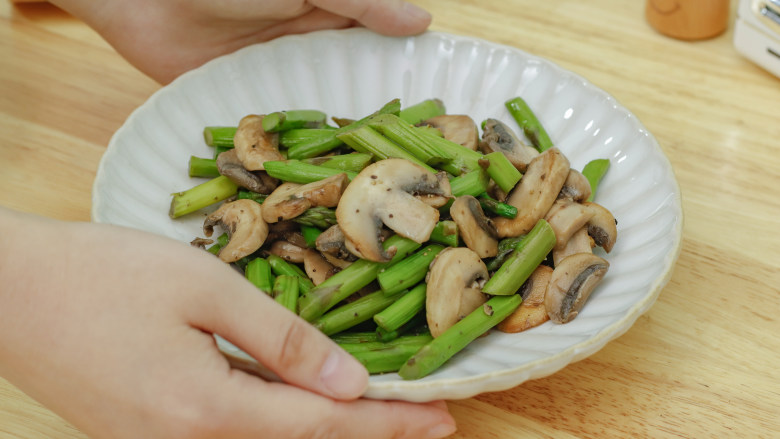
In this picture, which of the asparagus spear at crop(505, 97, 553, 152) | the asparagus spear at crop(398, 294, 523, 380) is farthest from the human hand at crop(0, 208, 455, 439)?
the asparagus spear at crop(505, 97, 553, 152)

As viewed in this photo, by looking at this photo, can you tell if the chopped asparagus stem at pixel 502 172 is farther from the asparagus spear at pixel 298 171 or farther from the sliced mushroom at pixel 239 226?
the sliced mushroom at pixel 239 226

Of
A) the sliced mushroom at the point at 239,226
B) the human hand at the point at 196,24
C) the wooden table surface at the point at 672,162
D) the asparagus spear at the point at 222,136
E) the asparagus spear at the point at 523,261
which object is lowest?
the wooden table surface at the point at 672,162

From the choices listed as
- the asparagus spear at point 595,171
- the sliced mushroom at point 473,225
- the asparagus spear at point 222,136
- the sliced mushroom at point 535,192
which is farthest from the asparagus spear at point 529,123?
the asparagus spear at point 222,136

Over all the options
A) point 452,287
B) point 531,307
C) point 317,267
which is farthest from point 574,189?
point 317,267

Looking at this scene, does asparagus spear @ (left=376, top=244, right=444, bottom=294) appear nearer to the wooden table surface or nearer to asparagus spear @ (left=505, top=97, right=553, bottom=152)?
the wooden table surface

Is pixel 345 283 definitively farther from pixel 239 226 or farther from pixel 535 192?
pixel 535 192

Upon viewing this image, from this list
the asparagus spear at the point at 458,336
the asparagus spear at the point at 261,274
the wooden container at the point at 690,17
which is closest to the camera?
the asparagus spear at the point at 458,336

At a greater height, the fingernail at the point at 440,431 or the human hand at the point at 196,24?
the human hand at the point at 196,24
